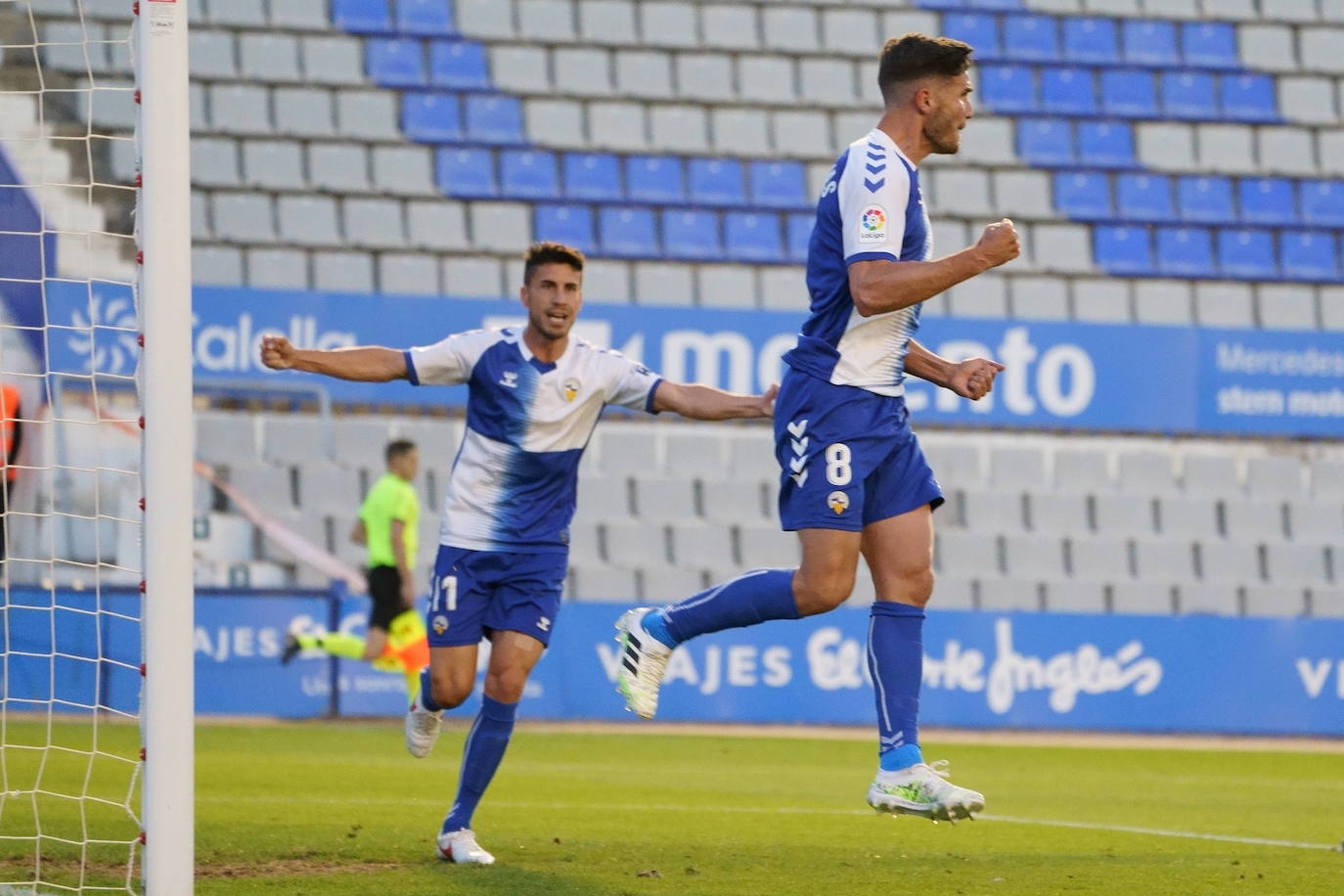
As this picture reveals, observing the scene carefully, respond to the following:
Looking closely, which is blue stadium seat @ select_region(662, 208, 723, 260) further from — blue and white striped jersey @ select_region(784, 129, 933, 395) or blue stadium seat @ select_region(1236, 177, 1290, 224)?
blue and white striped jersey @ select_region(784, 129, 933, 395)

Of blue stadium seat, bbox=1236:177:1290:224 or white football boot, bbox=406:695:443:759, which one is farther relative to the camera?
blue stadium seat, bbox=1236:177:1290:224

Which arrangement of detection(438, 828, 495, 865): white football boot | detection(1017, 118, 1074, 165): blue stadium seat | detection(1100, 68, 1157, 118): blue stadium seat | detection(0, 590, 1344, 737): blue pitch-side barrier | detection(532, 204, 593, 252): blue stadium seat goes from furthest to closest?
detection(1100, 68, 1157, 118): blue stadium seat, detection(1017, 118, 1074, 165): blue stadium seat, detection(532, 204, 593, 252): blue stadium seat, detection(0, 590, 1344, 737): blue pitch-side barrier, detection(438, 828, 495, 865): white football boot

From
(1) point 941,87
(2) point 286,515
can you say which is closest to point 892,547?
(1) point 941,87

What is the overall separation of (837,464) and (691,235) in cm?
1190

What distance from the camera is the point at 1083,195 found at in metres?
17.5

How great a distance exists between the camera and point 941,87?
4.98m

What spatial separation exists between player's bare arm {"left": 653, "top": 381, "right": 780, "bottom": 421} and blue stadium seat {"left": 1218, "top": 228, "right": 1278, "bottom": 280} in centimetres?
1240

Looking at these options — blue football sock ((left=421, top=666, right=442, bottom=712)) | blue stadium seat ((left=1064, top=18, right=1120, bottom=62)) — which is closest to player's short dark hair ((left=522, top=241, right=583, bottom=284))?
blue football sock ((left=421, top=666, right=442, bottom=712))

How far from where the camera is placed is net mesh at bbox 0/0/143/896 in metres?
6.32

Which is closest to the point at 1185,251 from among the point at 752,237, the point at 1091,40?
the point at 1091,40

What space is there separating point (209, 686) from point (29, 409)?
2.53 metres

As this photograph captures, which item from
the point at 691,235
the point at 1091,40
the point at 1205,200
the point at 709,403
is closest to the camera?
the point at 709,403

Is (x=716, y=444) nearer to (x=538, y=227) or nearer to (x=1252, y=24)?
(x=538, y=227)

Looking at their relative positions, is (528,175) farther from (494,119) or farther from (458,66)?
(458,66)
